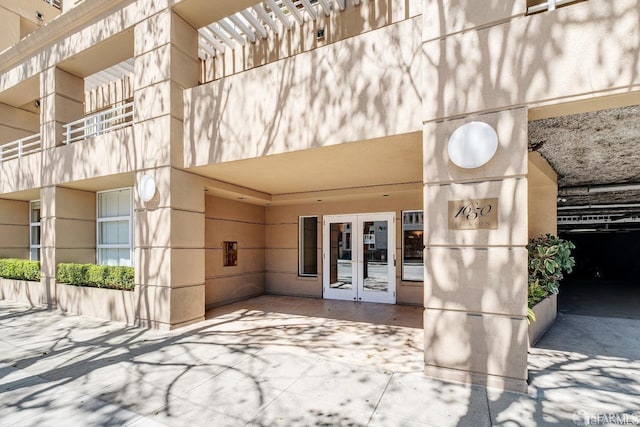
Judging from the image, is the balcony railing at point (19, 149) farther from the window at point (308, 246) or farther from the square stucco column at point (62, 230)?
the window at point (308, 246)

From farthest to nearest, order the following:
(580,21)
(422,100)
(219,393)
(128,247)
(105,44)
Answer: (128,247)
(105,44)
(422,100)
(219,393)
(580,21)

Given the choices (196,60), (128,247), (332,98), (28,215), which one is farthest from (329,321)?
(28,215)

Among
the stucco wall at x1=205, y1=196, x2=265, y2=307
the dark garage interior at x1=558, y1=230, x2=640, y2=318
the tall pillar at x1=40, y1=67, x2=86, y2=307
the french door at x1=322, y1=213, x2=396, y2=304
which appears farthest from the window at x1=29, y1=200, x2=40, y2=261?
the dark garage interior at x1=558, y1=230, x2=640, y2=318

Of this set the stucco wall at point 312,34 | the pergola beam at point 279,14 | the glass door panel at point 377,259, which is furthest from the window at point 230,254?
the pergola beam at point 279,14

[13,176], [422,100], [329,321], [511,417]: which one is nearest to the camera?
[511,417]

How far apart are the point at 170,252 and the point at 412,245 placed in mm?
5472

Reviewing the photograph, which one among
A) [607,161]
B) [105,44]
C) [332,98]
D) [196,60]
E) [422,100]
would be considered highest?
[105,44]

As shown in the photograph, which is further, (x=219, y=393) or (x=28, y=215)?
(x=28, y=215)

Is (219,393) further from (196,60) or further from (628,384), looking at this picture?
(196,60)

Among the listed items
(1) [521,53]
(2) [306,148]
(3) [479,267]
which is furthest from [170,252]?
(1) [521,53]

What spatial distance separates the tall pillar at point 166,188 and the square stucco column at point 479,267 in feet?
14.6

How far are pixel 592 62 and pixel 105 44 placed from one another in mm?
8679

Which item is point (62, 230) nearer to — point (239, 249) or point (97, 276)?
point (97, 276)

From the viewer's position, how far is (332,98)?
15.5ft
